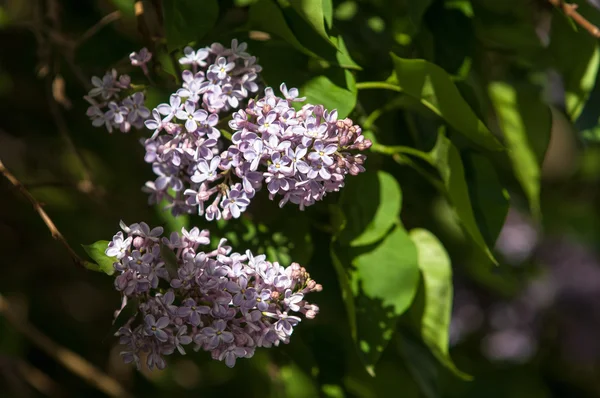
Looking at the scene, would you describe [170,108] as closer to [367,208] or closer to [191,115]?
[191,115]

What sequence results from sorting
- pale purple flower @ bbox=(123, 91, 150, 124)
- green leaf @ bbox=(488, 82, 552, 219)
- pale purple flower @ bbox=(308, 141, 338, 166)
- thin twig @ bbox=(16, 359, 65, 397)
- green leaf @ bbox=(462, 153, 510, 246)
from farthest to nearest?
thin twig @ bbox=(16, 359, 65, 397) < green leaf @ bbox=(488, 82, 552, 219) < green leaf @ bbox=(462, 153, 510, 246) < pale purple flower @ bbox=(123, 91, 150, 124) < pale purple flower @ bbox=(308, 141, 338, 166)

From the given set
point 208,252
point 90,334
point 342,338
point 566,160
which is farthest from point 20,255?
point 566,160

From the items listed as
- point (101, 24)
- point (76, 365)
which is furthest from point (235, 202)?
point (76, 365)

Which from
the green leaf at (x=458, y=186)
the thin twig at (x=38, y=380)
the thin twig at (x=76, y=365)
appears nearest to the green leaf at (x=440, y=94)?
the green leaf at (x=458, y=186)

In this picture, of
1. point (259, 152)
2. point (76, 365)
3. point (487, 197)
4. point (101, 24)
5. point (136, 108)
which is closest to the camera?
point (259, 152)

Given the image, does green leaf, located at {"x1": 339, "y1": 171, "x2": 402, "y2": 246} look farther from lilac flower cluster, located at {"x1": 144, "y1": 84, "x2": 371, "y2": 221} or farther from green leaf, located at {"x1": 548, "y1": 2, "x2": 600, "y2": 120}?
green leaf, located at {"x1": 548, "y1": 2, "x2": 600, "y2": 120}

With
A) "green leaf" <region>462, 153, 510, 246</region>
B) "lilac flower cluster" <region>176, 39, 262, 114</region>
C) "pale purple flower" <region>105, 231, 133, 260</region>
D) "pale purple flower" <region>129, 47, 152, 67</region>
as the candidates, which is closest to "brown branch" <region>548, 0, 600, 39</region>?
"green leaf" <region>462, 153, 510, 246</region>
